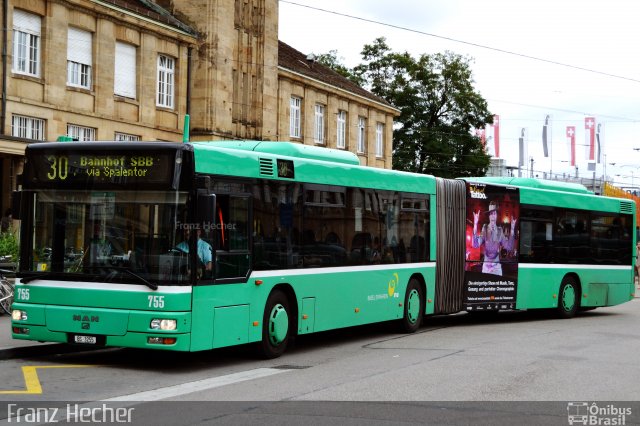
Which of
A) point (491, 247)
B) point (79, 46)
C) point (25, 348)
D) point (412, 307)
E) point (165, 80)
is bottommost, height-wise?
point (25, 348)

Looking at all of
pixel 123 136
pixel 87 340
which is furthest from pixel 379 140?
pixel 87 340

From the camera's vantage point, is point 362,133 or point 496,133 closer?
point 362,133

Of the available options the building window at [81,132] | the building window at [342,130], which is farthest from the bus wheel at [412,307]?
the building window at [342,130]

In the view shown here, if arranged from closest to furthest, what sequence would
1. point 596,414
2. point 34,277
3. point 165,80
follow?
point 596,414 < point 34,277 < point 165,80

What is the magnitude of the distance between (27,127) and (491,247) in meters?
17.2

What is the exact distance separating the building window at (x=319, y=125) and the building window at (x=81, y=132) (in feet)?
57.8

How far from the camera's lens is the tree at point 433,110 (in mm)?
66000

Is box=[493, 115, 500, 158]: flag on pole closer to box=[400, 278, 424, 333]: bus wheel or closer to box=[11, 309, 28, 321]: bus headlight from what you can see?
box=[400, 278, 424, 333]: bus wheel

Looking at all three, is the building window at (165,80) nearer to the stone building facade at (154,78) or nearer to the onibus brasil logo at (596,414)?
the stone building facade at (154,78)

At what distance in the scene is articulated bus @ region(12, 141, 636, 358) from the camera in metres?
11.2

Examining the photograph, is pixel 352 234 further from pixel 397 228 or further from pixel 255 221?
pixel 255 221

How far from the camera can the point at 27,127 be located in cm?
3047

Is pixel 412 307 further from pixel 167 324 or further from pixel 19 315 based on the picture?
pixel 19 315

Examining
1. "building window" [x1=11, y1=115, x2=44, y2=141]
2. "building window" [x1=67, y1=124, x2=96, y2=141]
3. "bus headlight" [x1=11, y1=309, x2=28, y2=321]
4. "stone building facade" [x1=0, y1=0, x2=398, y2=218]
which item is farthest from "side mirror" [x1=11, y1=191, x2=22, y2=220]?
"building window" [x1=67, y1=124, x2=96, y2=141]
